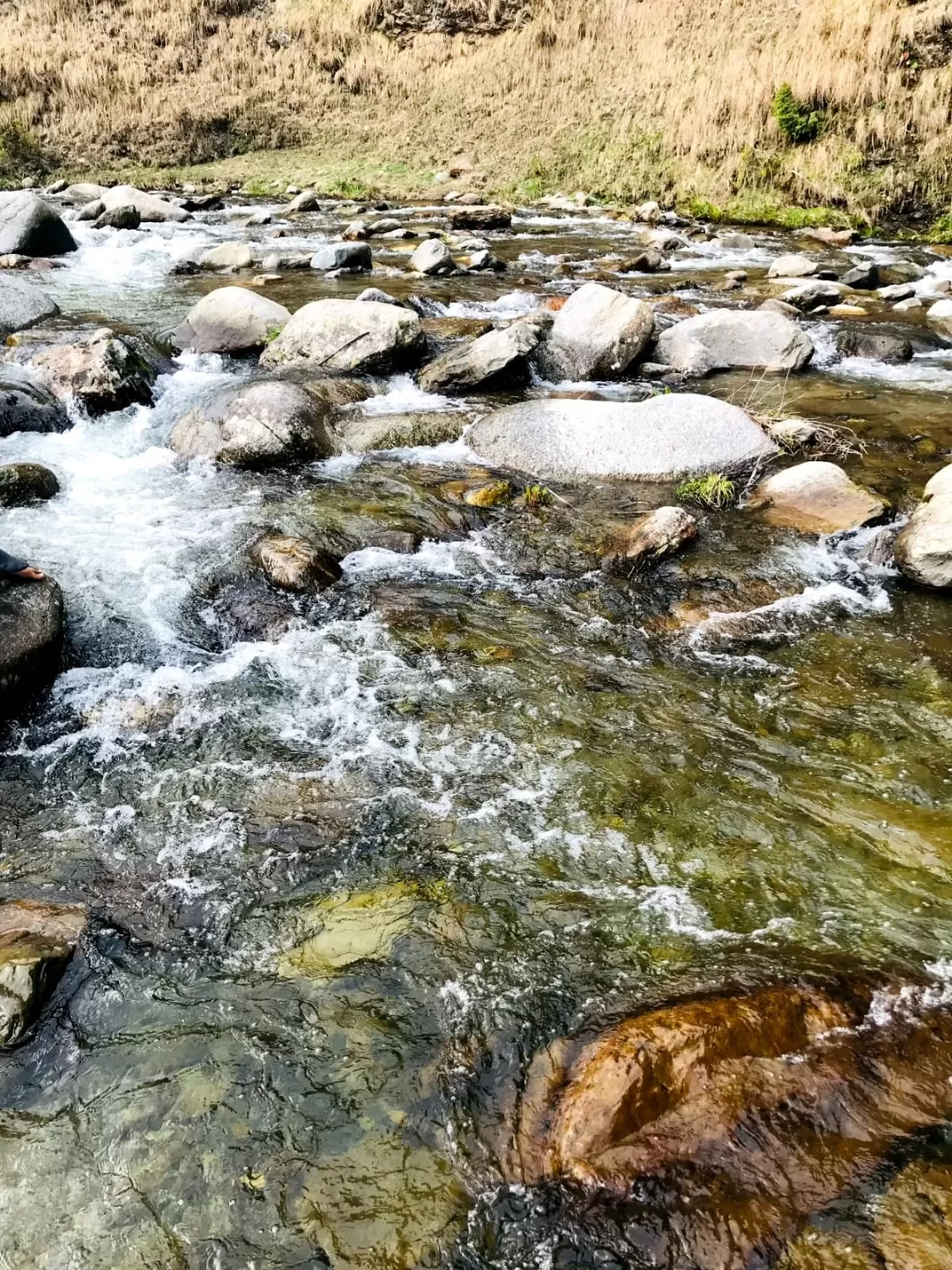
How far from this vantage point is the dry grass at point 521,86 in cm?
1866

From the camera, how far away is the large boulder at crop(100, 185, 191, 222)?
1892cm

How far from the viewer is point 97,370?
28.8 feet

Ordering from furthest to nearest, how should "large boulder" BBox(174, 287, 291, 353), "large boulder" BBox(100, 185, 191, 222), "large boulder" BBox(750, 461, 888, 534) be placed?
"large boulder" BBox(100, 185, 191, 222)
"large boulder" BBox(174, 287, 291, 353)
"large boulder" BBox(750, 461, 888, 534)

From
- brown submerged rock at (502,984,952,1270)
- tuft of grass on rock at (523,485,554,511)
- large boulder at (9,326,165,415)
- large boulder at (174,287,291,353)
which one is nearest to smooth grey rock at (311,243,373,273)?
large boulder at (174,287,291,353)

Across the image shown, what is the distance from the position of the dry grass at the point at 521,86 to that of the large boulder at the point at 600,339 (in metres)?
12.5

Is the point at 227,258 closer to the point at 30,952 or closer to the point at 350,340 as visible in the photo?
the point at 350,340

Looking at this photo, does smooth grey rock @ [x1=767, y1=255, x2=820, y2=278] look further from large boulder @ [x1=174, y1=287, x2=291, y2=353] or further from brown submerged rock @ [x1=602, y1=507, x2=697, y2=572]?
brown submerged rock @ [x1=602, y1=507, x2=697, y2=572]

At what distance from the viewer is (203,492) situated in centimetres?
736

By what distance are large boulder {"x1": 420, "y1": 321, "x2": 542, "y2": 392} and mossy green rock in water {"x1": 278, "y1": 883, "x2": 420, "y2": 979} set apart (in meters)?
7.04

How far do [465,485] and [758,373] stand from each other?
4877mm

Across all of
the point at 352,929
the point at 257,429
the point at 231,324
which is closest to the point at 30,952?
the point at 352,929

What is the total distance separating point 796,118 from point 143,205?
1658 centimetres

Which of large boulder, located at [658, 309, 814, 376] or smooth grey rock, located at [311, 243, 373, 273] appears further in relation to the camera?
smooth grey rock, located at [311, 243, 373, 273]

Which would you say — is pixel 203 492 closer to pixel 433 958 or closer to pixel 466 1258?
pixel 433 958
